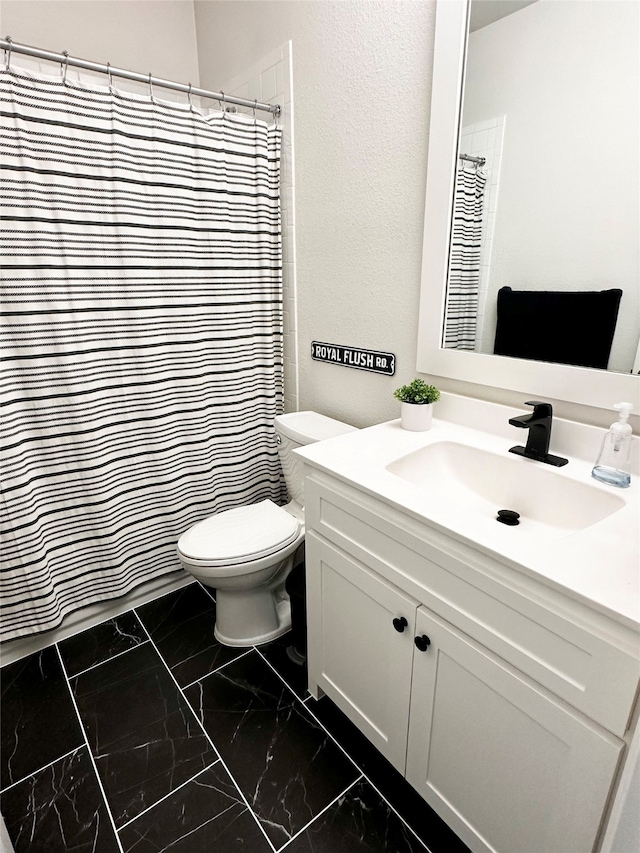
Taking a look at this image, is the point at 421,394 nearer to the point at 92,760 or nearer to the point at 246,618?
the point at 246,618

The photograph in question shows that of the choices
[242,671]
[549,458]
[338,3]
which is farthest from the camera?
[242,671]

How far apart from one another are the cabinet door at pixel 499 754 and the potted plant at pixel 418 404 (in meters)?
0.55

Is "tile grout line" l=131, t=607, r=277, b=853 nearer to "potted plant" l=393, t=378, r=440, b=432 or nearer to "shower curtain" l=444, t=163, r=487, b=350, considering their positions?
"potted plant" l=393, t=378, r=440, b=432

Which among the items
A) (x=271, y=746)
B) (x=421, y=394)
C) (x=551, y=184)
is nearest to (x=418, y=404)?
(x=421, y=394)

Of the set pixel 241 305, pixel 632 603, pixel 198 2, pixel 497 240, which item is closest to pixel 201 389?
pixel 241 305

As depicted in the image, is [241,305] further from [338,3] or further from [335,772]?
[335,772]

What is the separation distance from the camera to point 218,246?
1815 millimetres

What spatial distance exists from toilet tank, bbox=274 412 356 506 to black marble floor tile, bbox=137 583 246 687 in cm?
61

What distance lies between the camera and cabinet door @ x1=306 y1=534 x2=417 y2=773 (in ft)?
3.54

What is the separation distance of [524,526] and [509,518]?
37 mm

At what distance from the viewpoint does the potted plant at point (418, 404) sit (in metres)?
1.34

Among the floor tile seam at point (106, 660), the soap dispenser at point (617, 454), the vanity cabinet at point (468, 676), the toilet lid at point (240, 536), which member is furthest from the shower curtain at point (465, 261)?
the floor tile seam at point (106, 660)

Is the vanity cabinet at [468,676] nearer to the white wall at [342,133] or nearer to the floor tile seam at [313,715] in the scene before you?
the floor tile seam at [313,715]

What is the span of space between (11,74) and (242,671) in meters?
1.99
